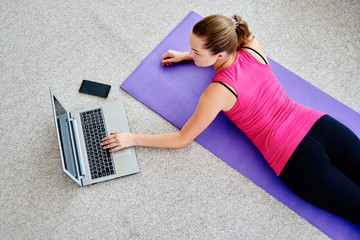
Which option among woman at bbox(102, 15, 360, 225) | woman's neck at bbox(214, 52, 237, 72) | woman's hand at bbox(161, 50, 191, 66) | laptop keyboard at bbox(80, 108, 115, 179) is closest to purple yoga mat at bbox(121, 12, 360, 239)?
woman's hand at bbox(161, 50, 191, 66)

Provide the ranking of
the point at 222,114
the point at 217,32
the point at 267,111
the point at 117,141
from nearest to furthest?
the point at 217,32 < the point at 267,111 < the point at 117,141 < the point at 222,114

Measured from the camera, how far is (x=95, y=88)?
5.21 feet

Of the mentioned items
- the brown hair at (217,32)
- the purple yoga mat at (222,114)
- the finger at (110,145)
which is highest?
the brown hair at (217,32)

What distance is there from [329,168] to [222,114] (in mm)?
587

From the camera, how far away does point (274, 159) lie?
1.27m

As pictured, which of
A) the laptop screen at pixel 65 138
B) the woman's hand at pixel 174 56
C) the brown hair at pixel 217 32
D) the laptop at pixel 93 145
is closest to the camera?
the brown hair at pixel 217 32

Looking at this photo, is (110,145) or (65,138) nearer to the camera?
(65,138)

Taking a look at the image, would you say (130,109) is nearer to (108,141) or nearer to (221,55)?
(108,141)

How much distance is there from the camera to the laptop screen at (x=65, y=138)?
118 cm

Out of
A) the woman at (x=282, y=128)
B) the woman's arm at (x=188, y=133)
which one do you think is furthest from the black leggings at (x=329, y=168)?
the woman's arm at (x=188, y=133)

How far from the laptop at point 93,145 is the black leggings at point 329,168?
0.78 metres

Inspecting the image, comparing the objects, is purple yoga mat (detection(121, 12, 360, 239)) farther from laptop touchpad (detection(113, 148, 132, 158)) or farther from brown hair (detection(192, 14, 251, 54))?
brown hair (detection(192, 14, 251, 54))

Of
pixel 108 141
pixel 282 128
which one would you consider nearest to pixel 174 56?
pixel 108 141

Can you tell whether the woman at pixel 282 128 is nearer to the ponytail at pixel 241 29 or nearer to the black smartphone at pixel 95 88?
the ponytail at pixel 241 29
